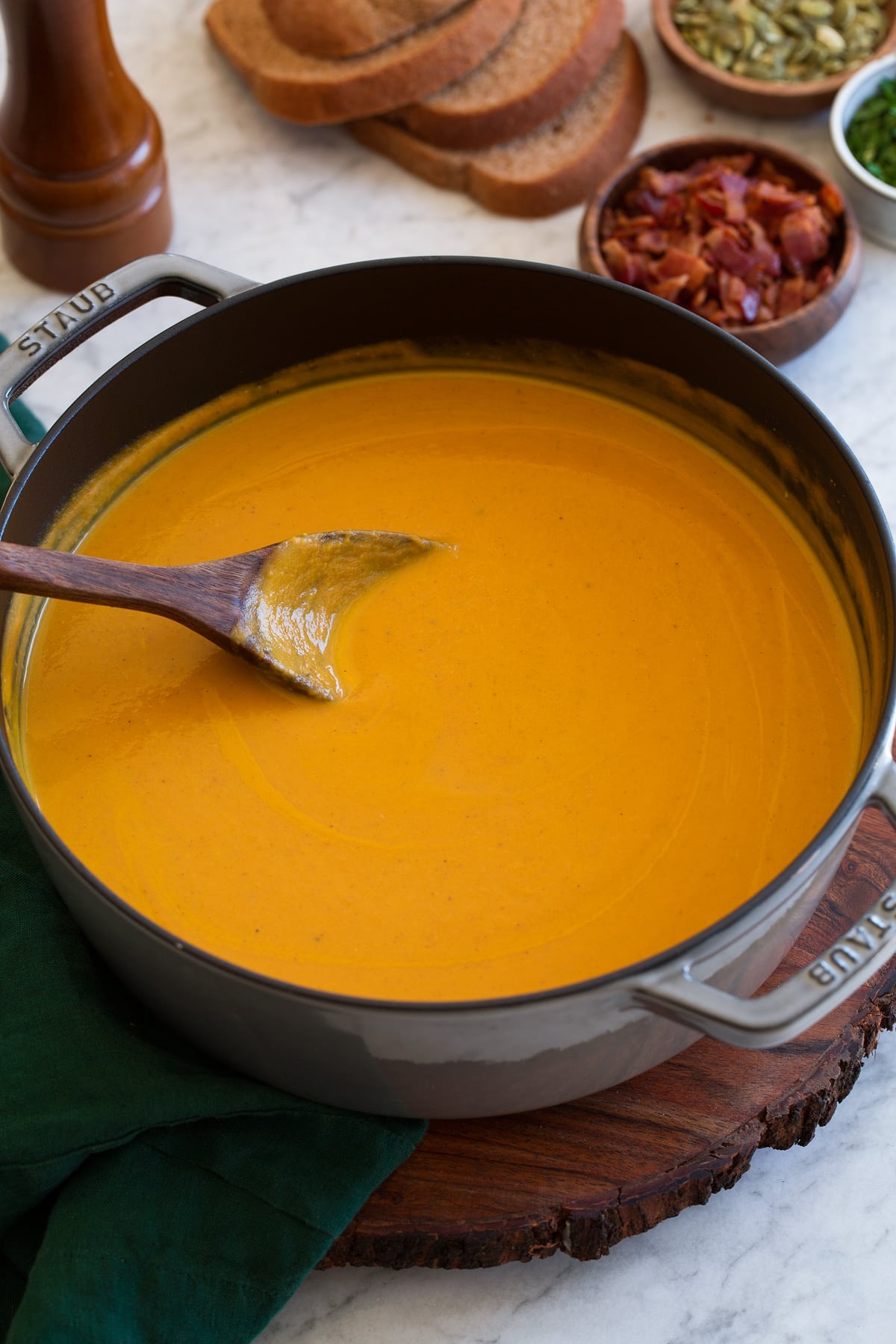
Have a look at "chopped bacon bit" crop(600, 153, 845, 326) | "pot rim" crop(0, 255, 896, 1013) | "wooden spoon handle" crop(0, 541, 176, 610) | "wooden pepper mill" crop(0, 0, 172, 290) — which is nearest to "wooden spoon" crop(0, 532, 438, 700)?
"wooden spoon handle" crop(0, 541, 176, 610)

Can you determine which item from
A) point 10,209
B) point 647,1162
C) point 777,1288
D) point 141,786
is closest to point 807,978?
point 647,1162

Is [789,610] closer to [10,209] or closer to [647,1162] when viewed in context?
[647,1162]

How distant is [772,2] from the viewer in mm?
2607

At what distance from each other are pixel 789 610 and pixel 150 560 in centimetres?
84

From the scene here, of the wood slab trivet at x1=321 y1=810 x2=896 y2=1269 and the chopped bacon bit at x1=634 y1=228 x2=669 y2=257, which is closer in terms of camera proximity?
the wood slab trivet at x1=321 y1=810 x2=896 y2=1269

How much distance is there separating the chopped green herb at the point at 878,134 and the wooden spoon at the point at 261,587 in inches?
45.1

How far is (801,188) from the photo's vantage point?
2.42 m

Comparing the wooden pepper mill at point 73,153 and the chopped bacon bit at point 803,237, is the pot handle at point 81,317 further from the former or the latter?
the chopped bacon bit at point 803,237

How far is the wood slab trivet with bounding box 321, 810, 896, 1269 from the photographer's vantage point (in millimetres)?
1528

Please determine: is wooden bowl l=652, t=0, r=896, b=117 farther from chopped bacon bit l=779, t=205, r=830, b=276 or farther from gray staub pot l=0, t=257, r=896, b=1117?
gray staub pot l=0, t=257, r=896, b=1117

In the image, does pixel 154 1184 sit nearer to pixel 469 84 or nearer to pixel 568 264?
pixel 568 264

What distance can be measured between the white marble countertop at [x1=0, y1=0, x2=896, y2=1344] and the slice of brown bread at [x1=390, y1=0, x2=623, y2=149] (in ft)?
0.45

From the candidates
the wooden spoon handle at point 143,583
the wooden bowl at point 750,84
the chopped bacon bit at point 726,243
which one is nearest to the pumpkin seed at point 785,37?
the wooden bowl at point 750,84

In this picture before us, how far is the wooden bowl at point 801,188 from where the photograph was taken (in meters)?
2.25
